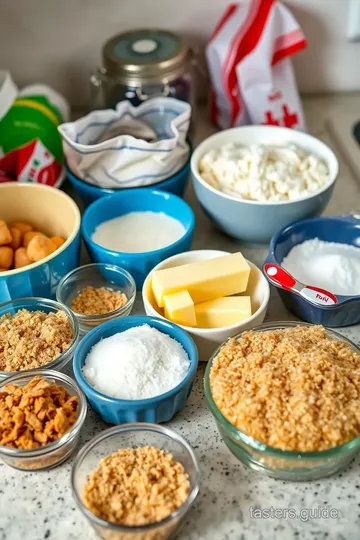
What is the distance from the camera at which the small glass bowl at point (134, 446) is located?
2.27ft

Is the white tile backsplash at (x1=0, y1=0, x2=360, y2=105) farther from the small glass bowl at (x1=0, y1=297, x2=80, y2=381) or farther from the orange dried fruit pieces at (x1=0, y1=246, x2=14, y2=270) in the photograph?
the small glass bowl at (x1=0, y1=297, x2=80, y2=381)

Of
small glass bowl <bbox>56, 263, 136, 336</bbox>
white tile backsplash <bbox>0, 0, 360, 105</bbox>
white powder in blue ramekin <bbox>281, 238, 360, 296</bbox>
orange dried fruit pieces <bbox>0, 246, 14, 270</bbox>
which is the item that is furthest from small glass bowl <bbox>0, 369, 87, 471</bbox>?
white tile backsplash <bbox>0, 0, 360, 105</bbox>

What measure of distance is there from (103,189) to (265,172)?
10.6 inches

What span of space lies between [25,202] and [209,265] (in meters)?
0.34

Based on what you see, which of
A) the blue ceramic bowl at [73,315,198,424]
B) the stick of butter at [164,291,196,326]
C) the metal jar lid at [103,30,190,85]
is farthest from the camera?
the metal jar lid at [103,30,190,85]

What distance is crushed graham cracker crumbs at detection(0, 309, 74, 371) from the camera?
0.88 m

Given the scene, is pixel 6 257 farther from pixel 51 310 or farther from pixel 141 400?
pixel 141 400

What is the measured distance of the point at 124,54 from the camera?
1.26m

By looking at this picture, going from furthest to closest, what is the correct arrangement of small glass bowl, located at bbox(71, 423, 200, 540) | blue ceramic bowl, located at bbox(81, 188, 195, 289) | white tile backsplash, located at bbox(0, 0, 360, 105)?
white tile backsplash, located at bbox(0, 0, 360, 105), blue ceramic bowl, located at bbox(81, 188, 195, 289), small glass bowl, located at bbox(71, 423, 200, 540)

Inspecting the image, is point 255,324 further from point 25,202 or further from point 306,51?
point 306,51

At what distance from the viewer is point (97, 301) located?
3.32 feet

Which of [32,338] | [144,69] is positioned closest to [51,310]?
[32,338]

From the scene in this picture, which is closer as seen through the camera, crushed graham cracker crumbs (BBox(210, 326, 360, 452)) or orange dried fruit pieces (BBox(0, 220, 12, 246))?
crushed graham cracker crumbs (BBox(210, 326, 360, 452))

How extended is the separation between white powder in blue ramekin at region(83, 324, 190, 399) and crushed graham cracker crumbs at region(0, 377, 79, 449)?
46mm
